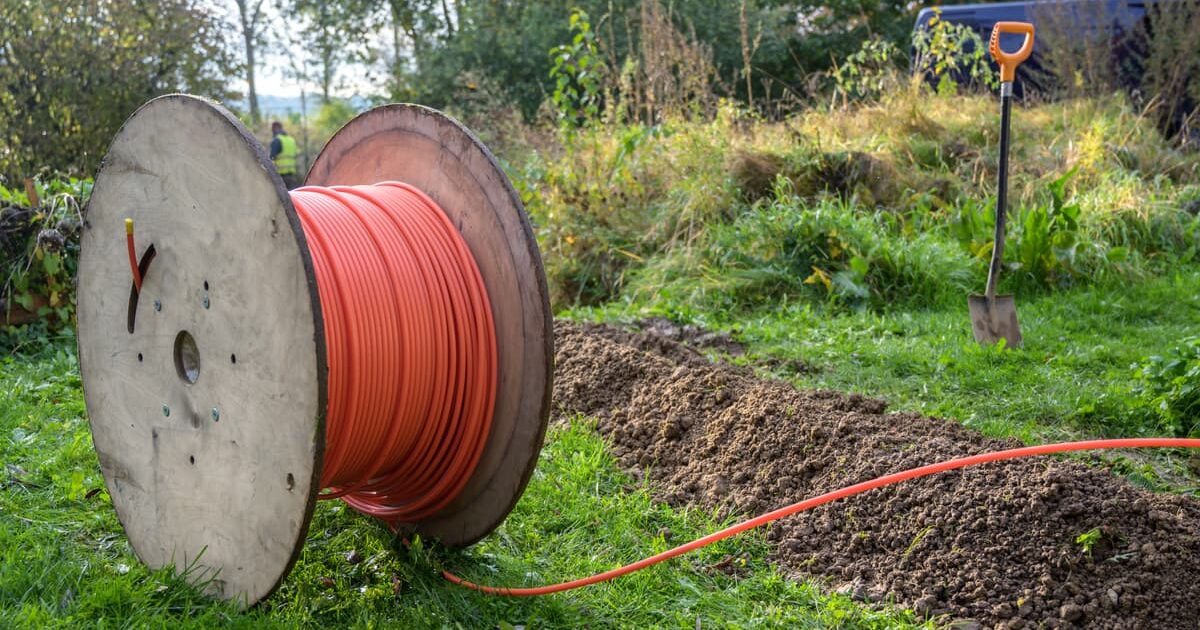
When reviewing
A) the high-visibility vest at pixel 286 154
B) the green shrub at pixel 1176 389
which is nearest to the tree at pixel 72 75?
the high-visibility vest at pixel 286 154

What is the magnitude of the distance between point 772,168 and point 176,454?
18.8 ft

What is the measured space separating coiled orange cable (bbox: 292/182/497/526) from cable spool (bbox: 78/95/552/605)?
15mm

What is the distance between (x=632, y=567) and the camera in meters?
2.90

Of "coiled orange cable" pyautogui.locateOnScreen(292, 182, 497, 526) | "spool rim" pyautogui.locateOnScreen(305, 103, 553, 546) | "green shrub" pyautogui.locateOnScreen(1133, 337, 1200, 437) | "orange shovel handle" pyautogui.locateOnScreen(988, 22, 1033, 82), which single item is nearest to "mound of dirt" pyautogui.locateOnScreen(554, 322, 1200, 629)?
"green shrub" pyautogui.locateOnScreen(1133, 337, 1200, 437)

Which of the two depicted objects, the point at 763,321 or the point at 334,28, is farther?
the point at 334,28

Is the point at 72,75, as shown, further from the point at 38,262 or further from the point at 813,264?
the point at 813,264

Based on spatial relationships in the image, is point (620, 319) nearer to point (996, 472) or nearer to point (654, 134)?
point (654, 134)

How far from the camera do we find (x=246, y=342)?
2.52 m

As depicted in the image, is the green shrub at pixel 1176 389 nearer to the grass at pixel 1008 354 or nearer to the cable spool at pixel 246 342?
the grass at pixel 1008 354

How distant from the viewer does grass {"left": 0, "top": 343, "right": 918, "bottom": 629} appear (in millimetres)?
2680

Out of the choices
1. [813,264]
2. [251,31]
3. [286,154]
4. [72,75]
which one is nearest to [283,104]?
[251,31]

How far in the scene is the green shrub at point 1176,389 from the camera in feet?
12.3

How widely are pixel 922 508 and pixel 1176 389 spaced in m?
1.44

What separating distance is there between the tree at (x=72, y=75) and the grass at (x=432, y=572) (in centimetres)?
524
